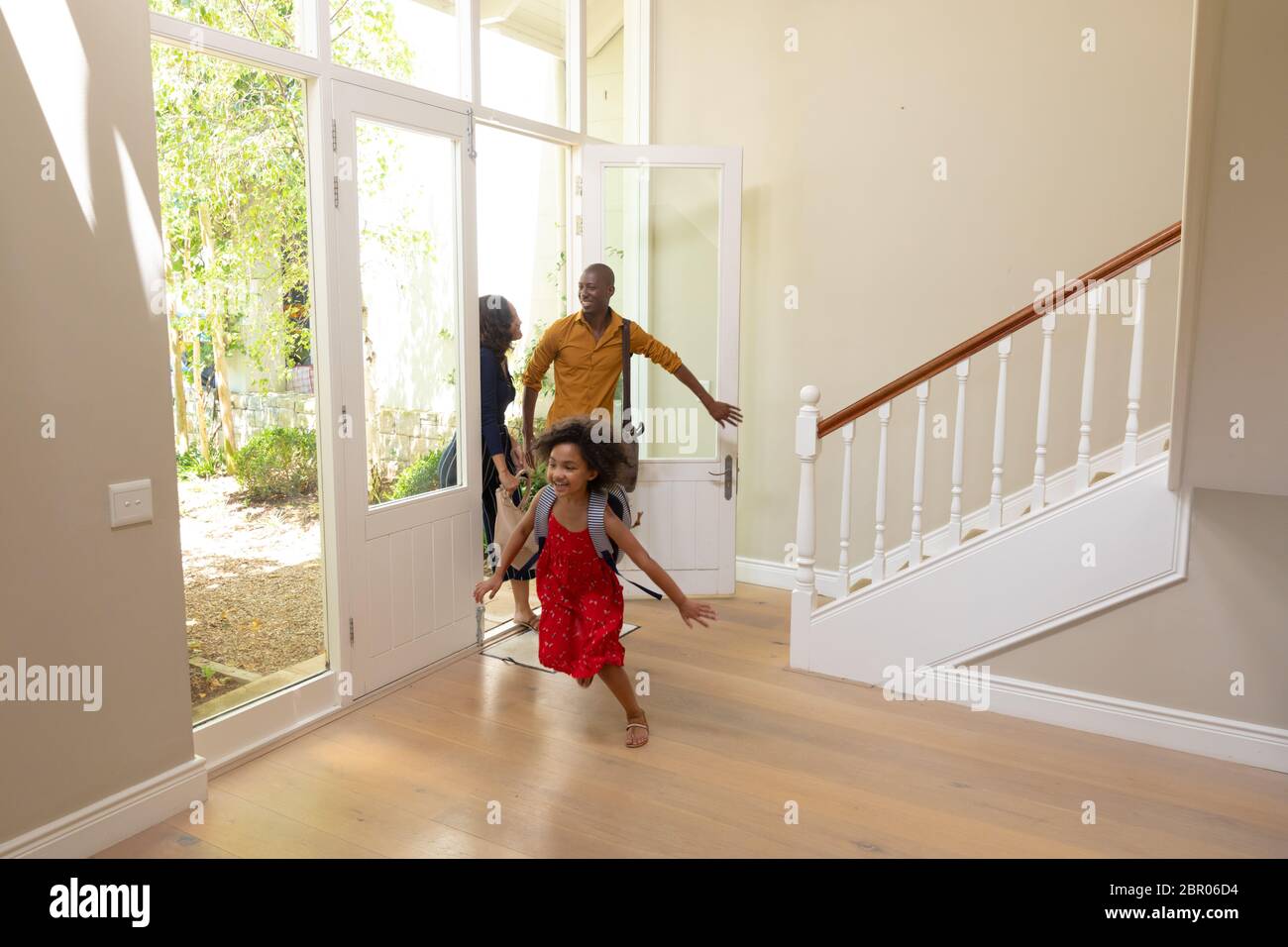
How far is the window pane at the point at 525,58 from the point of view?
429 centimetres

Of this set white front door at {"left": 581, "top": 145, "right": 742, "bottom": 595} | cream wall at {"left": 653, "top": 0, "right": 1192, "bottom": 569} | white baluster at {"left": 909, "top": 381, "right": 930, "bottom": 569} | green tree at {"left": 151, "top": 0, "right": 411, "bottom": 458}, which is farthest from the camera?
white front door at {"left": 581, "top": 145, "right": 742, "bottom": 595}

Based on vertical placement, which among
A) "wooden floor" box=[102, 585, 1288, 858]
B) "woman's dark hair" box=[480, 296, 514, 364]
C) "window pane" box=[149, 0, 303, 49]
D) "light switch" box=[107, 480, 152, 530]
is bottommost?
"wooden floor" box=[102, 585, 1288, 858]

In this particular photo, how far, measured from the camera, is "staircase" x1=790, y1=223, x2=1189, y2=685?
3373 mm

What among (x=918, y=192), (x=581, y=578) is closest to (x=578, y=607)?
(x=581, y=578)

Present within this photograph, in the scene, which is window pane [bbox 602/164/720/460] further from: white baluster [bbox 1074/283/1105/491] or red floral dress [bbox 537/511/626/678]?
white baluster [bbox 1074/283/1105/491]

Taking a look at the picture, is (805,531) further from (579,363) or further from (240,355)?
(240,355)

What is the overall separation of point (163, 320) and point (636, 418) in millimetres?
2765

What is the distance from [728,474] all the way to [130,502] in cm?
304

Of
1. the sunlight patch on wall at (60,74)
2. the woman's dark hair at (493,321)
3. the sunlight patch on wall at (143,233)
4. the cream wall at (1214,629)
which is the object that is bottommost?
the cream wall at (1214,629)

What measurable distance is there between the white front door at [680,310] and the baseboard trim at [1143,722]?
1.85 meters

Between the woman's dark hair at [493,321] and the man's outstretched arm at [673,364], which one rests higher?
the woman's dark hair at [493,321]

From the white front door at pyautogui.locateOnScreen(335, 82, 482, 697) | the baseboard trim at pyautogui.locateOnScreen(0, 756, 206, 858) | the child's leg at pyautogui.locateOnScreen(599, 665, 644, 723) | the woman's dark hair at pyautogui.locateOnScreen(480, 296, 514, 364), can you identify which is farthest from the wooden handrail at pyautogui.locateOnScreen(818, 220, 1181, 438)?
the baseboard trim at pyautogui.locateOnScreen(0, 756, 206, 858)

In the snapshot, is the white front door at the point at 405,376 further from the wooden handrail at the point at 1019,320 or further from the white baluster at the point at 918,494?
the white baluster at the point at 918,494

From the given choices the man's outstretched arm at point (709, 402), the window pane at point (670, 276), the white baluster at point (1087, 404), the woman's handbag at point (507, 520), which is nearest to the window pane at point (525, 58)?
the window pane at point (670, 276)
